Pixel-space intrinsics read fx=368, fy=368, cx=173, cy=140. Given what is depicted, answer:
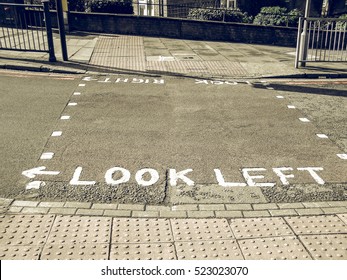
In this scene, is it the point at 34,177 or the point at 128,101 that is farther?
the point at 128,101

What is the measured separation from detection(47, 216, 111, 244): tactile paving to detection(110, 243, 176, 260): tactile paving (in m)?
0.24

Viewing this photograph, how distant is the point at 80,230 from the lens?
4520 millimetres

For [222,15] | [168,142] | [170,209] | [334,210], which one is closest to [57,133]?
[168,142]

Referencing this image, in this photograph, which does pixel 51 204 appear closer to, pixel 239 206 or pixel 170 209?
pixel 170 209

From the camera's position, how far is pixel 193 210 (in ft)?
16.6

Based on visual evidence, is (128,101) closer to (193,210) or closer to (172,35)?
(193,210)

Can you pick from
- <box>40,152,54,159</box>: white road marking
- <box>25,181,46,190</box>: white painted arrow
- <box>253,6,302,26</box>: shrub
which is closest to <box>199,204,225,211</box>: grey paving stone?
<box>25,181,46,190</box>: white painted arrow

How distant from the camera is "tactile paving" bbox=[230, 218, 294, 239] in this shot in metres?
4.56

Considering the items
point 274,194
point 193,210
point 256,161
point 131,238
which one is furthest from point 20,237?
point 256,161

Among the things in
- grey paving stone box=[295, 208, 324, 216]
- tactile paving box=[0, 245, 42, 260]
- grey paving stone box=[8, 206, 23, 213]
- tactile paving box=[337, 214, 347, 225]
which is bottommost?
tactile paving box=[337, 214, 347, 225]

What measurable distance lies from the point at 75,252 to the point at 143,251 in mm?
759

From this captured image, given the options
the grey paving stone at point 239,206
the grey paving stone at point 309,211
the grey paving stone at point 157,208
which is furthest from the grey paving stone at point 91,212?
the grey paving stone at point 309,211

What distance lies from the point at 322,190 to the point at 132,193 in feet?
9.44

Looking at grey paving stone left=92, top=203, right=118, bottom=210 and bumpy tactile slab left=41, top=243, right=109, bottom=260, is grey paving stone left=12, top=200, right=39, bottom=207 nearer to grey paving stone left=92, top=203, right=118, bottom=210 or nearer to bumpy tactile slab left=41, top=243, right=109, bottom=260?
grey paving stone left=92, top=203, right=118, bottom=210
